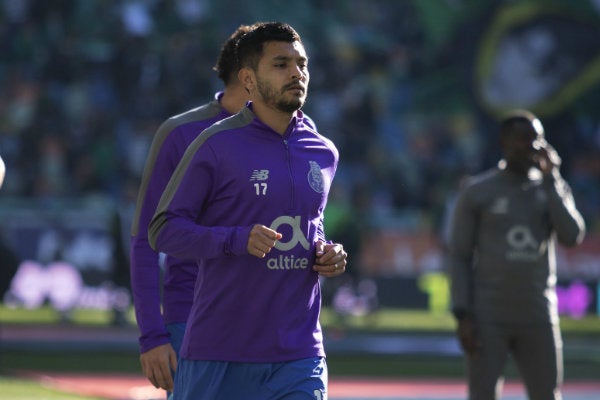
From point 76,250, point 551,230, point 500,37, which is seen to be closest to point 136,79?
point 76,250

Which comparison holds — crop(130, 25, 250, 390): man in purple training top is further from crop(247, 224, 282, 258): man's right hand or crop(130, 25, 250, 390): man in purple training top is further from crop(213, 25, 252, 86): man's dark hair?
crop(247, 224, 282, 258): man's right hand

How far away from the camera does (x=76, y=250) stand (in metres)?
21.0

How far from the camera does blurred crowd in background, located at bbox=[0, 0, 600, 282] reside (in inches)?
936

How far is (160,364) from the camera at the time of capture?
186 inches

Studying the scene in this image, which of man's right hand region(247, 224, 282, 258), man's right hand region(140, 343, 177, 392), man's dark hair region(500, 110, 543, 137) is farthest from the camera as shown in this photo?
man's dark hair region(500, 110, 543, 137)

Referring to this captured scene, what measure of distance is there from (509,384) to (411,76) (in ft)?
41.2

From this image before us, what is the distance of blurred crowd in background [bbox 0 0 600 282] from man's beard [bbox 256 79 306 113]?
1843 cm

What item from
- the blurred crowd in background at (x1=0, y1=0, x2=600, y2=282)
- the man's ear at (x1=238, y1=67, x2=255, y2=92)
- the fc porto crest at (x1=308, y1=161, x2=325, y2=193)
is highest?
the blurred crowd in background at (x1=0, y1=0, x2=600, y2=282)

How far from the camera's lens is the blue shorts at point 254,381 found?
4.18 m

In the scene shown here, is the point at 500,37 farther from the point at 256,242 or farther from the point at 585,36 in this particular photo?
the point at 256,242

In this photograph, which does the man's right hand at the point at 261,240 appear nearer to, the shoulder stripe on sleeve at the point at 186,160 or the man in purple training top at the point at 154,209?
the shoulder stripe on sleeve at the point at 186,160

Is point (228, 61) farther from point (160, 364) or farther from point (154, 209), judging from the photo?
point (160, 364)

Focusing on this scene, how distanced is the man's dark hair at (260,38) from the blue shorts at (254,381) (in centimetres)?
102

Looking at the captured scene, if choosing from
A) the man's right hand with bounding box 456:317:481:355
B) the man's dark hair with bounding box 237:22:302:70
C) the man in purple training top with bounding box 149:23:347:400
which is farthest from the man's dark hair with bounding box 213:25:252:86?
the man's right hand with bounding box 456:317:481:355
